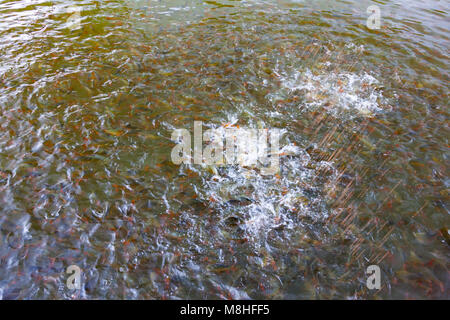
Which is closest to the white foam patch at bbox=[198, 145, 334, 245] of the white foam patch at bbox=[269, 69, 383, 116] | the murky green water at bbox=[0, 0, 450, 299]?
the murky green water at bbox=[0, 0, 450, 299]

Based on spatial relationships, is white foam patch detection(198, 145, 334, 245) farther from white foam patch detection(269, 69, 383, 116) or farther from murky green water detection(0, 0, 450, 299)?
white foam patch detection(269, 69, 383, 116)

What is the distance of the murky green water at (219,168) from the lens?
3383 mm

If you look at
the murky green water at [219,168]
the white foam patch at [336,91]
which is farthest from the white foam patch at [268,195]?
the white foam patch at [336,91]

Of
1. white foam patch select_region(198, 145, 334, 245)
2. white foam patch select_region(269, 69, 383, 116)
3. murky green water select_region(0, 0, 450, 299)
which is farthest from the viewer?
white foam patch select_region(269, 69, 383, 116)

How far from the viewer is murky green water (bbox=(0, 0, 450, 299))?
11.1 ft

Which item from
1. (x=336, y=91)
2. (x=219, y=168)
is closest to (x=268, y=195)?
(x=219, y=168)

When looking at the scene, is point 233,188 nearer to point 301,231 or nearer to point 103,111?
point 301,231

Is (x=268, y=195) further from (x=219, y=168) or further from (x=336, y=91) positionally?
(x=336, y=91)

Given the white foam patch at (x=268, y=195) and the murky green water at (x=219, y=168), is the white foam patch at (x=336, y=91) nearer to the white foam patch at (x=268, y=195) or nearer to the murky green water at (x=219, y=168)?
the murky green water at (x=219, y=168)

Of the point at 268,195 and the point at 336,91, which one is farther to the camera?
the point at 336,91

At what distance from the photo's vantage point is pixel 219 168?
4.61 metres

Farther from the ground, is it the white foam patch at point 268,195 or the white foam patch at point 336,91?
the white foam patch at point 336,91
